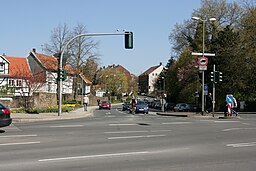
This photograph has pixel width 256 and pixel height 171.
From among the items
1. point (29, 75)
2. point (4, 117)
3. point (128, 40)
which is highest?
point (128, 40)

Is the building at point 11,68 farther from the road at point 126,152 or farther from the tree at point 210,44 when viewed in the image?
the road at point 126,152

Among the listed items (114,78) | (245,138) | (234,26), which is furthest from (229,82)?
(114,78)

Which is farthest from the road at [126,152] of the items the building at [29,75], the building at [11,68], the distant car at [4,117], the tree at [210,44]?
the building at [11,68]

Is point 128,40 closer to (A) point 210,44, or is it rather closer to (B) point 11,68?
(A) point 210,44

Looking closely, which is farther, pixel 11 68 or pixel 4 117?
pixel 11 68

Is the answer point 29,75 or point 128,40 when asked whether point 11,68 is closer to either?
point 29,75

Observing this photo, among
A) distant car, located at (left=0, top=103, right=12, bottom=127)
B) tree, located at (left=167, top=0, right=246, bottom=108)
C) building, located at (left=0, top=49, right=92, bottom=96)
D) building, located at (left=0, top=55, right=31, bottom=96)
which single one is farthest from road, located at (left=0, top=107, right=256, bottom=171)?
building, located at (left=0, top=55, right=31, bottom=96)

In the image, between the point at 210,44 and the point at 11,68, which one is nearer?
the point at 210,44

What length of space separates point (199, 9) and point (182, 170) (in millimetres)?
57740

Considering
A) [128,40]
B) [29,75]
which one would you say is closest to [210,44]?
[29,75]

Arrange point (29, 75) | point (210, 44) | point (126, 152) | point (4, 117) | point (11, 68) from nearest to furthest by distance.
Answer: point (126, 152)
point (4, 117)
point (29, 75)
point (210, 44)
point (11, 68)

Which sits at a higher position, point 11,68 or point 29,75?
point 11,68

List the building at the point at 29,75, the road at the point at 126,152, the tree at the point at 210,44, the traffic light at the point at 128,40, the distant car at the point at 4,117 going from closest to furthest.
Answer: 1. the road at the point at 126,152
2. the distant car at the point at 4,117
3. the traffic light at the point at 128,40
4. the building at the point at 29,75
5. the tree at the point at 210,44

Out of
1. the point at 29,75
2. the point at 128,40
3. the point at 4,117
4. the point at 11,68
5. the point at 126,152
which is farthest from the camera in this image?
the point at 11,68
